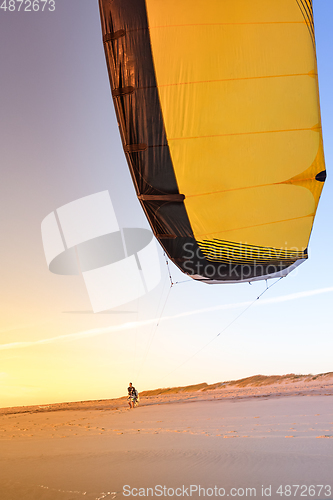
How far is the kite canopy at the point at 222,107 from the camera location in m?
5.87

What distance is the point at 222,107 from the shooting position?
595cm

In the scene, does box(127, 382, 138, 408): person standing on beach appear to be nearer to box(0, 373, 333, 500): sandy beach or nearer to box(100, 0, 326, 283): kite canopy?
box(0, 373, 333, 500): sandy beach

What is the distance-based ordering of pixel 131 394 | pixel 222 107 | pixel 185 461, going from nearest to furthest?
pixel 185 461, pixel 222 107, pixel 131 394

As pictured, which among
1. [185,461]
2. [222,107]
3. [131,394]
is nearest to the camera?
[185,461]

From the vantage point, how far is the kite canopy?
5867 mm

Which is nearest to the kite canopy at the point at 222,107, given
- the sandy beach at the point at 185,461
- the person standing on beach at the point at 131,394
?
the sandy beach at the point at 185,461

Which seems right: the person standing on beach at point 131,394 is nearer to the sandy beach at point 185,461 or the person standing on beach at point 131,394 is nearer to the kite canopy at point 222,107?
the sandy beach at point 185,461

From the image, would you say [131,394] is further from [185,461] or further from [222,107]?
[222,107]

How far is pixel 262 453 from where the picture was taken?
4.57 m

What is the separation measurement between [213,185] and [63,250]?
505 centimetres

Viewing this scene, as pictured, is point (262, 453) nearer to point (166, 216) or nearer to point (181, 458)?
point (181, 458)

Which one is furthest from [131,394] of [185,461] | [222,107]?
[222,107]

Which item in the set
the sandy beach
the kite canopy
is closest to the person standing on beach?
the sandy beach

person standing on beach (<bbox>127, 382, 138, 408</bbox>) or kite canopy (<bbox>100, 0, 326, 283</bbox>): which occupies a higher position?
kite canopy (<bbox>100, 0, 326, 283</bbox>)
